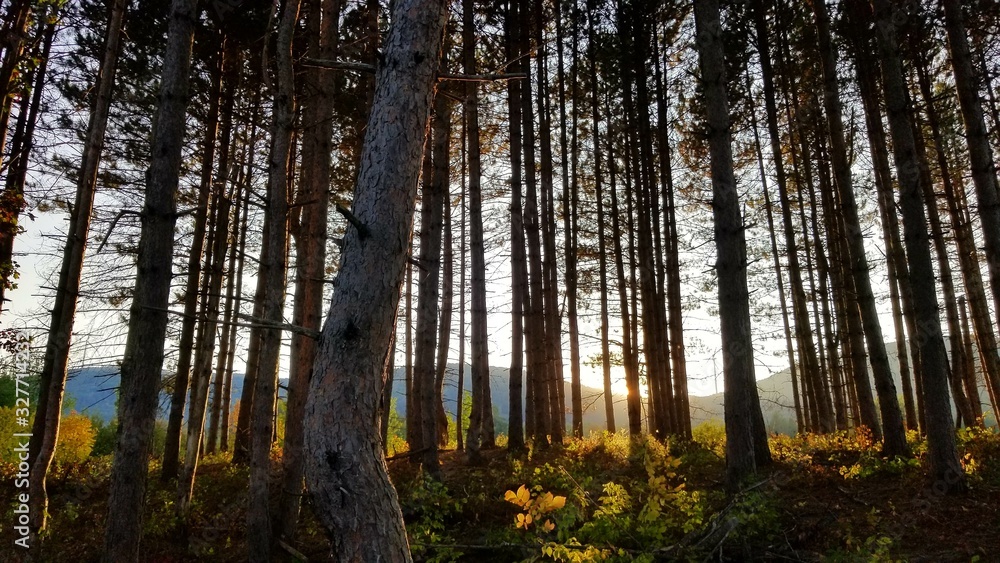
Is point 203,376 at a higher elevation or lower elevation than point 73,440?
higher

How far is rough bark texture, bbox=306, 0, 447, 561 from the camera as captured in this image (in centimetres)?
235

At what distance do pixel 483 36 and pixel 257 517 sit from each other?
10.1 m

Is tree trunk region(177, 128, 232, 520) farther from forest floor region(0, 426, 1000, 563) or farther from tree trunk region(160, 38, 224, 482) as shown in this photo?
forest floor region(0, 426, 1000, 563)

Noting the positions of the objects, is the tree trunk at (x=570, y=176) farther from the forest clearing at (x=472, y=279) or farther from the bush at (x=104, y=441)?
the bush at (x=104, y=441)

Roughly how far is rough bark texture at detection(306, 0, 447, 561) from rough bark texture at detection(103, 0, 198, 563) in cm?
295

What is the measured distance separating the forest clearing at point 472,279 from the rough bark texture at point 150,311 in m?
0.02

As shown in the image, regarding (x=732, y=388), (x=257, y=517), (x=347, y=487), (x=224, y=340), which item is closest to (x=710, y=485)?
(x=732, y=388)

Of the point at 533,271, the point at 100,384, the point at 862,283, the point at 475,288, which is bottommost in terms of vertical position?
the point at 100,384

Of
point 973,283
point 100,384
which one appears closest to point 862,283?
point 973,283

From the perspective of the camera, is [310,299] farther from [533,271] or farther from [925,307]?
[925,307]

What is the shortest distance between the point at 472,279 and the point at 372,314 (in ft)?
23.0

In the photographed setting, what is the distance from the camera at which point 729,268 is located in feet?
19.6

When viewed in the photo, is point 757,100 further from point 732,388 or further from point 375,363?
point 375,363

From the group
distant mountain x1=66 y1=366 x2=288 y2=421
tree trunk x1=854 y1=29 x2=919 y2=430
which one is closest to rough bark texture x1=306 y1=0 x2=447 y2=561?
distant mountain x1=66 y1=366 x2=288 y2=421
